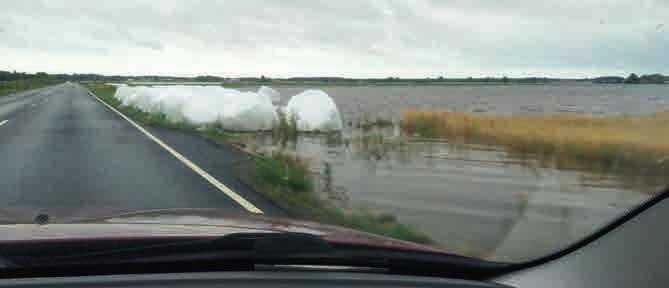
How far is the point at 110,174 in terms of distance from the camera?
31.7 feet

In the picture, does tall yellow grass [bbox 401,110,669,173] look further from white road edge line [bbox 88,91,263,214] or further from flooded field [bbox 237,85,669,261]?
white road edge line [bbox 88,91,263,214]

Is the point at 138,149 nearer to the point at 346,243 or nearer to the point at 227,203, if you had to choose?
the point at 227,203

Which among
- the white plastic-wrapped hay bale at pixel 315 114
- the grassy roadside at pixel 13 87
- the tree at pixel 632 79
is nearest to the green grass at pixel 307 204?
the tree at pixel 632 79

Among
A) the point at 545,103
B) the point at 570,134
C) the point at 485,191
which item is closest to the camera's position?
the point at 485,191

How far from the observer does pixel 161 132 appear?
18094mm

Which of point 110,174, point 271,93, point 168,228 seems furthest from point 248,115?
point 271,93

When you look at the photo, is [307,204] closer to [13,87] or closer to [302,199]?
[302,199]

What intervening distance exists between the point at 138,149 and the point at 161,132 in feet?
16.0

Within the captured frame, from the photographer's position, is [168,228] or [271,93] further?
[271,93]

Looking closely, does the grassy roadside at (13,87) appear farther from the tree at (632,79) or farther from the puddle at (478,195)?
the tree at (632,79)

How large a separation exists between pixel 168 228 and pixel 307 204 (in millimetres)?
5063

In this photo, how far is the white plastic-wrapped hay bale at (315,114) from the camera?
66.4ft

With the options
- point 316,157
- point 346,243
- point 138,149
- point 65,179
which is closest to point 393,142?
point 316,157

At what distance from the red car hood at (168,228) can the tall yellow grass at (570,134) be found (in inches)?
61.1
